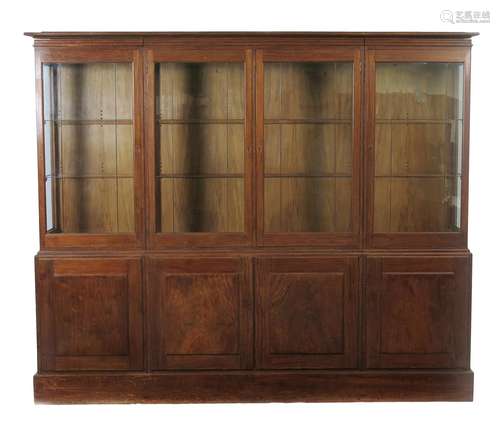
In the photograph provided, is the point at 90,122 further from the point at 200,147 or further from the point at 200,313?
the point at 200,313

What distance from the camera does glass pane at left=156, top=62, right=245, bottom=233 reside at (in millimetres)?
5617

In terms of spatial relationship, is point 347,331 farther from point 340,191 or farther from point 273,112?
point 273,112

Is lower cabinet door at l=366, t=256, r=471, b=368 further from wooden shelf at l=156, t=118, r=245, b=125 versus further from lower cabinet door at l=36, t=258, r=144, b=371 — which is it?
lower cabinet door at l=36, t=258, r=144, b=371

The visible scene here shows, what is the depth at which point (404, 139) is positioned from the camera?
5684 mm

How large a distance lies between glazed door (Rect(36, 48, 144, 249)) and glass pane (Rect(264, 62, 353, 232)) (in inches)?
34.3

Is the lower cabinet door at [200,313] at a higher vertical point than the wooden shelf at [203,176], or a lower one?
lower

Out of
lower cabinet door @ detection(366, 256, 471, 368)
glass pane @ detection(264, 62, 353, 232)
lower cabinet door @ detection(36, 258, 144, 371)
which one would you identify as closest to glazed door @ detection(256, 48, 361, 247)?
glass pane @ detection(264, 62, 353, 232)

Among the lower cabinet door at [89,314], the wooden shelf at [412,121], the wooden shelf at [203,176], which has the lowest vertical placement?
the lower cabinet door at [89,314]

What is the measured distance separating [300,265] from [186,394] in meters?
1.13

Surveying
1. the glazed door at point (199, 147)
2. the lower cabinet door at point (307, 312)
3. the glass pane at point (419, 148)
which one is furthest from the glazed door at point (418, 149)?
the glazed door at point (199, 147)

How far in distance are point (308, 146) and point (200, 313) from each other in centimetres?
132

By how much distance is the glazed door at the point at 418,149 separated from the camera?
556cm

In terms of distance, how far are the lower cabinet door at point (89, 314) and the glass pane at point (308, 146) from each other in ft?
3.38

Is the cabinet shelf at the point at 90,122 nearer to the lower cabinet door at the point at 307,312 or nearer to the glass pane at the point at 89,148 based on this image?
the glass pane at the point at 89,148
